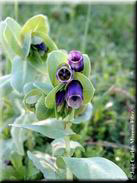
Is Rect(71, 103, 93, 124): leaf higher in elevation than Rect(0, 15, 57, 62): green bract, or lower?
lower

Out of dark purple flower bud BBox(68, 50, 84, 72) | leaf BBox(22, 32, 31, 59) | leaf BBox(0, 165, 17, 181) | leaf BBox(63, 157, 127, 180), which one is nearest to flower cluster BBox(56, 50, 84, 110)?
dark purple flower bud BBox(68, 50, 84, 72)

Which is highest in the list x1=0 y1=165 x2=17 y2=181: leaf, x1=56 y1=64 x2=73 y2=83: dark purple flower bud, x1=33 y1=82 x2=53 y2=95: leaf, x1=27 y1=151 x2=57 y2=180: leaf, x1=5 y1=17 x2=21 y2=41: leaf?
x1=5 y1=17 x2=21 y2=41: leaf

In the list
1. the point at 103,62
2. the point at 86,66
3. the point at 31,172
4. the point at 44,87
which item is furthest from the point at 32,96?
the point at 103,62

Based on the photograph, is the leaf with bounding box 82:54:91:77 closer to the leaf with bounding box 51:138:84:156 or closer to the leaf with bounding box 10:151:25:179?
the leaf with bounding box 51:138:84:156

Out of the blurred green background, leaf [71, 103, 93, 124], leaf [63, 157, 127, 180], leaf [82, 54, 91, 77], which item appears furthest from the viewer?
the blurred green background

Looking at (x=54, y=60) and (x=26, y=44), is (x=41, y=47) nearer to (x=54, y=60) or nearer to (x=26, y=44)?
(x=26, y=44)

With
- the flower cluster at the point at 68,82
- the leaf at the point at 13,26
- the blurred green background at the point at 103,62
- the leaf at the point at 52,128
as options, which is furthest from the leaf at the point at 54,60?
the blurred green background at the point at 103,62

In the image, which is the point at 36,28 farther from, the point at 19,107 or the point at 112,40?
the point at 112,40
